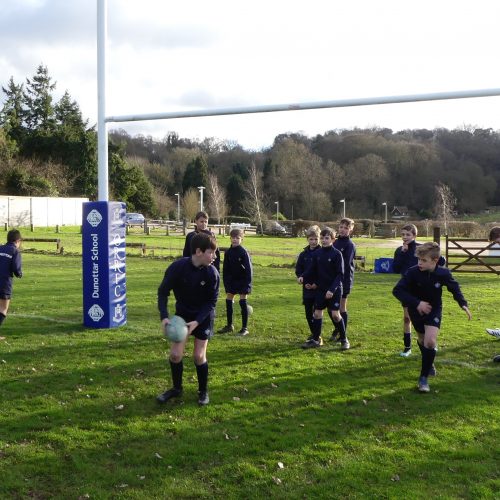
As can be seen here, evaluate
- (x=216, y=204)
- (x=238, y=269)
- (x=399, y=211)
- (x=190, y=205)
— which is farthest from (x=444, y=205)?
(x=238, y=269)

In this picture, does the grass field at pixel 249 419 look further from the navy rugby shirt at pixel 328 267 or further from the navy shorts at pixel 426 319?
the navy rugby shirt at pixel 328 267

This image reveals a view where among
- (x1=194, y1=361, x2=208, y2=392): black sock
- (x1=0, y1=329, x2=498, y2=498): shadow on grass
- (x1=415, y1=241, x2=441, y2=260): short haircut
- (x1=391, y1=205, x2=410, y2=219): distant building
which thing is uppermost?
(x1=391, y1=205, x2=410, y2=219): distant building

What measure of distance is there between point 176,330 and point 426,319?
308cm

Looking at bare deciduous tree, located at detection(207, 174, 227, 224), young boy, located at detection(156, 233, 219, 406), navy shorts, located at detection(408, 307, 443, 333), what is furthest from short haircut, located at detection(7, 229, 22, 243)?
bare deciduous tree, located at detection(207, 174, 227, 224)

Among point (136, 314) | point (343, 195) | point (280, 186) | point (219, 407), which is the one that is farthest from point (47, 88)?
point (219, 407)

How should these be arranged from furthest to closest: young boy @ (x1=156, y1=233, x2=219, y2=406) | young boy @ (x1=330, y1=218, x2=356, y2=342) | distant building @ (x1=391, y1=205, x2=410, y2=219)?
distant building @ (x1=391, y1=205, x2=410, y2=219) → young boy @ (x1=330, y1=218, x2=356, y2=342) → young boy @ (x1=156, y1=233, x2=219, y2=406)

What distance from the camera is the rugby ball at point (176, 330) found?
5.83 m

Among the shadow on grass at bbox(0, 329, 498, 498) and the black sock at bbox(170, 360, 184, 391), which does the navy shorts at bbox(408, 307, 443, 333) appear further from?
the black sock at bbox(170, 360, 184, 391)

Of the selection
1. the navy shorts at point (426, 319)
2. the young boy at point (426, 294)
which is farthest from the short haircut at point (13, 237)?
the navy shorts at point (426, 319)

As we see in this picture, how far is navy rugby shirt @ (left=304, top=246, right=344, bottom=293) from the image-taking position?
27.8 feet

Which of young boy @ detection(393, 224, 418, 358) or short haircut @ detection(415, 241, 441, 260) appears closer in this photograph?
short haircut @ detection(415, 241, 441, 260)

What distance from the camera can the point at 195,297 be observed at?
6117 mm

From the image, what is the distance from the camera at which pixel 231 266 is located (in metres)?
9.88

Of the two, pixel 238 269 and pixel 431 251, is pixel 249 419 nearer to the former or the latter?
pixel 431 251
